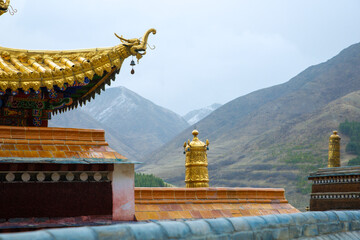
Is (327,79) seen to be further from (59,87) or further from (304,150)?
(59,87)

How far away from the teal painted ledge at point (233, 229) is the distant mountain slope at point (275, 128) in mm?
53425

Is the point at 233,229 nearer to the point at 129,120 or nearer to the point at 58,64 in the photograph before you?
the point at 58,64

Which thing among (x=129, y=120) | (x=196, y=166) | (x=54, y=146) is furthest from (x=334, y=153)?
(x=129, y=120)

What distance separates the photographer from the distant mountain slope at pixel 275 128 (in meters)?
68.9

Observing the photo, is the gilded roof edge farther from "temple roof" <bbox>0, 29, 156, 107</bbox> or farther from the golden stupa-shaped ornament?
the golden stupa-shaped ornament

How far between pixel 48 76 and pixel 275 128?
79.1 m

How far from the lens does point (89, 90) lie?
1024cm

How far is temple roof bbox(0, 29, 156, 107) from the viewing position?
28.5 ft

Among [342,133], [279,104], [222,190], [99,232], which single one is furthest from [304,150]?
[99,232]

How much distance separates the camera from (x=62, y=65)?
9375 millimetres

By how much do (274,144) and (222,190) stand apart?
6709 centimetres

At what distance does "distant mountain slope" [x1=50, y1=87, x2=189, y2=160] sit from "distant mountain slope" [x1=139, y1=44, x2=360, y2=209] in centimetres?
2216

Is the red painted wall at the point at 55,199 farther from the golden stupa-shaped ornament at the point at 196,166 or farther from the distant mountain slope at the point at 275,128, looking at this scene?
the distant mountain slope at the point at 275,128

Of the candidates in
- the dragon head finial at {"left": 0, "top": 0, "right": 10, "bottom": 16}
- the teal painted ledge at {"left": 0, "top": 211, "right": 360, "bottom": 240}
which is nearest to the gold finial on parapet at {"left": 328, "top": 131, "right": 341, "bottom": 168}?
the teal painted ledge at {"left": 0, "top": 211, "right": 360, "bottom": 240}
